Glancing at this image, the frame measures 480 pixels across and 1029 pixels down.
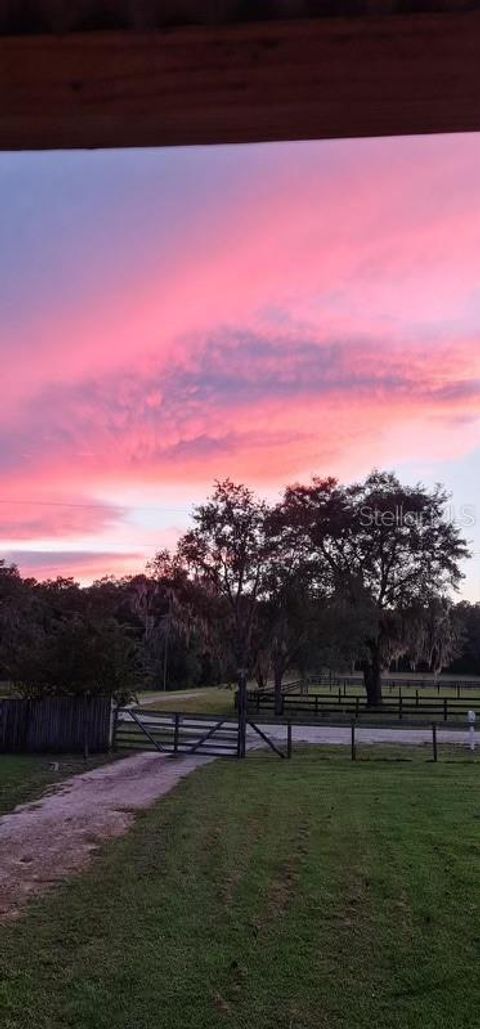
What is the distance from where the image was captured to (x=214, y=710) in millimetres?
33875

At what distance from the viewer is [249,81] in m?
3.72

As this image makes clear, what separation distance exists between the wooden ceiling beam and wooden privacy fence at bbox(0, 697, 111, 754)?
49.9 feet

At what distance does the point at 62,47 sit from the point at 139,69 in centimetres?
36

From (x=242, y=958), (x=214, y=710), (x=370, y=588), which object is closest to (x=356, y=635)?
(x=370, y=588)

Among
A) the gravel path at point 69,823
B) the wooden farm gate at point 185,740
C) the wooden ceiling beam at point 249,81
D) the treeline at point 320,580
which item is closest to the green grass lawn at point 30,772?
the gravel path at point 69,823

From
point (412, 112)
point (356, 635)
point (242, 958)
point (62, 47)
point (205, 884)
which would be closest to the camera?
point (62, 47)

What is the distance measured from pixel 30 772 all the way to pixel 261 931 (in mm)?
9856

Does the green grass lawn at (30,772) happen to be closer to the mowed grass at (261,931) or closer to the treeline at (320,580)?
the mowed grass at (261,931)

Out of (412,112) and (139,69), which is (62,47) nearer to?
(139,69)

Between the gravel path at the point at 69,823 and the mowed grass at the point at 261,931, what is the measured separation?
0.29 m

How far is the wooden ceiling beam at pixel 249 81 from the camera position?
347 centimetres

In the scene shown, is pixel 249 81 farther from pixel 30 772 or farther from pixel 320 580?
pixel 320 580

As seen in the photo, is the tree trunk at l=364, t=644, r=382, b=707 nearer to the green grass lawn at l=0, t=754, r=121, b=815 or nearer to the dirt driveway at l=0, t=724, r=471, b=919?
the dirt driveway at l=0, t=724, r=471, b=919

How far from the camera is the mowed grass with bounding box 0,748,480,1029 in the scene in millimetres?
4094
